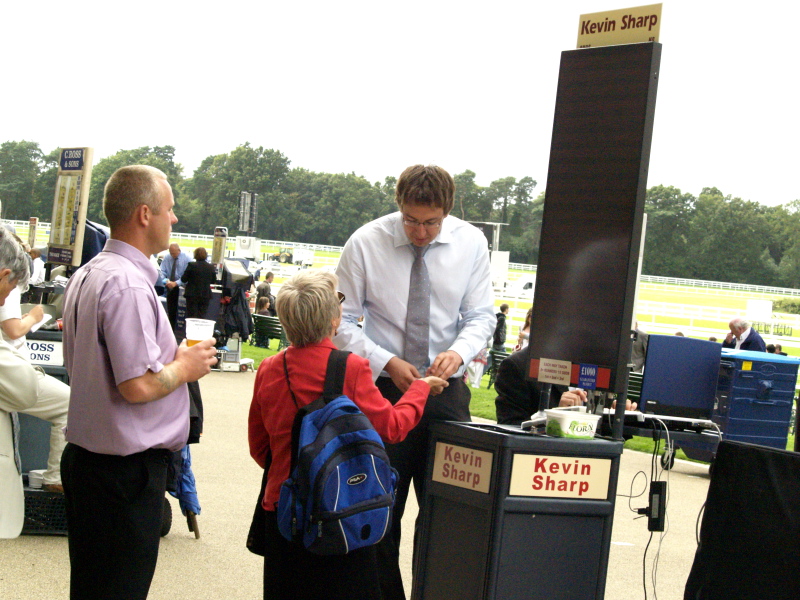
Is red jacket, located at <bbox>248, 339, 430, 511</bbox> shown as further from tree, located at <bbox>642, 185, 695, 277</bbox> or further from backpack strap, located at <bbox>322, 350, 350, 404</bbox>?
tree, located at <bbox>642, 185, 695, 277</bbox>

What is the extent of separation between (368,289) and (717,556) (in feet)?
4.93

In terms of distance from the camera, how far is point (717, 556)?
290 cm

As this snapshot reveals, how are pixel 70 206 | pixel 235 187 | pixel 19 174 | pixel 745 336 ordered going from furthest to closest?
1. pixel 235 187
2. pixel 19 174
3. pixel 745 336
4. pixel 70 206

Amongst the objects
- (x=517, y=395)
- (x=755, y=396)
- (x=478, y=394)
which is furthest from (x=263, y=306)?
(x=517, y=395)

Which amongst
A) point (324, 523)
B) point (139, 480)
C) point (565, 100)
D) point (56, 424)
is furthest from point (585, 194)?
point (56, 424)

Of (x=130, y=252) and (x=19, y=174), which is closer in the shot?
(x=130, y=252)

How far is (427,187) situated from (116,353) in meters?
1.17

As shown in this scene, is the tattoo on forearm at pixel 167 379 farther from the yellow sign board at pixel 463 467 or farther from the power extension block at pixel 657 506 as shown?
the power extension block at pixel 657 506

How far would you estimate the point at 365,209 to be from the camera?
54.3 m

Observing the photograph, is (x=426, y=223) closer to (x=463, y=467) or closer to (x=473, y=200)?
(x=463, y=467)

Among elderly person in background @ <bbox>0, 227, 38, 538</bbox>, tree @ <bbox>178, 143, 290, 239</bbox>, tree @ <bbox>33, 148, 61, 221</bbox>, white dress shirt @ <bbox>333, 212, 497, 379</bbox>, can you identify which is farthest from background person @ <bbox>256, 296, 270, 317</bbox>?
tree @ <bbox>178, 143, 290, 239</bbox>

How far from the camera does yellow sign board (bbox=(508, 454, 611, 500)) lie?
101 inches

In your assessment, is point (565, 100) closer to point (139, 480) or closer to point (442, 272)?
point (442, 272)

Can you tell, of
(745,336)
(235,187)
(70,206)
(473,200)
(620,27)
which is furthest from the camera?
(235,187)
